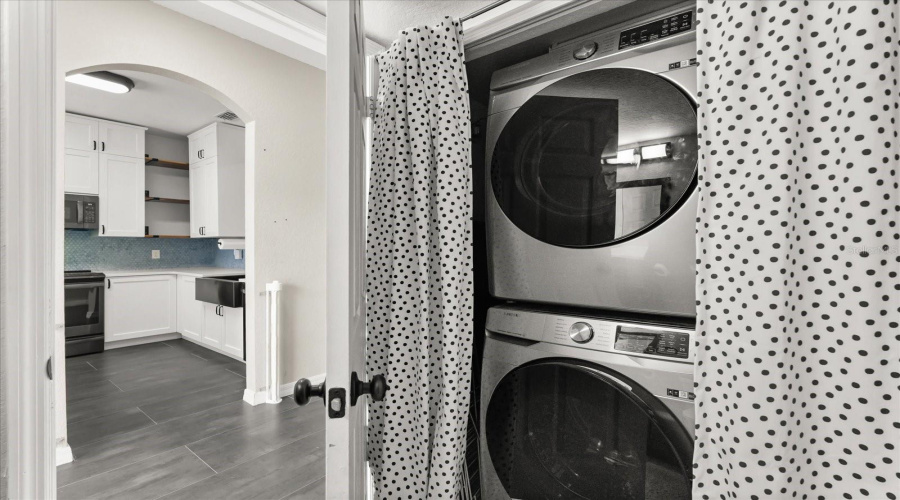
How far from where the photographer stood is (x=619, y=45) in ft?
3.30

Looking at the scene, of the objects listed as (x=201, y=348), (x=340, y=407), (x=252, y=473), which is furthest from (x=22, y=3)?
(x=201, y=348)

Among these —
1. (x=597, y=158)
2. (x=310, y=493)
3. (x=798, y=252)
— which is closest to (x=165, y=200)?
(x=310, y=493)

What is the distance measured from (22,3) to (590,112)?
52.1 inches

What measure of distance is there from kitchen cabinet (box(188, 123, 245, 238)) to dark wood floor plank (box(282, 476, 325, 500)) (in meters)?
3.30

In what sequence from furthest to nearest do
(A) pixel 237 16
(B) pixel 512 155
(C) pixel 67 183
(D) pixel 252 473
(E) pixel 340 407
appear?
(C) pixel 67 183 → (A) pixel 237 16 → (D) pixel 252 473 → (B) pixel 512 155 → (E) pixel 340 407

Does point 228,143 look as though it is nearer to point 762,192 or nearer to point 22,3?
point 22,3

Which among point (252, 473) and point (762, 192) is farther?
point (252, 473)

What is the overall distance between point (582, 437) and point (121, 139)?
5.55 metres

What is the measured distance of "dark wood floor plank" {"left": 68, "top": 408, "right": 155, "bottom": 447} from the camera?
2.33 meters

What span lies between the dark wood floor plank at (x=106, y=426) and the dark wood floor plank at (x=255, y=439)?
1.84 ft

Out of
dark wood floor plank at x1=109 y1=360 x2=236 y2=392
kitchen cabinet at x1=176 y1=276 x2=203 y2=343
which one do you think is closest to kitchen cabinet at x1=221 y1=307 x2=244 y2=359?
dark wood floor plank at x1=109 y1=360 x2=236 y2=392

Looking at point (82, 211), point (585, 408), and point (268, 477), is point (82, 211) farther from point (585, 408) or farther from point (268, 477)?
point (585, 408)

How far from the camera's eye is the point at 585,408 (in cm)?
103

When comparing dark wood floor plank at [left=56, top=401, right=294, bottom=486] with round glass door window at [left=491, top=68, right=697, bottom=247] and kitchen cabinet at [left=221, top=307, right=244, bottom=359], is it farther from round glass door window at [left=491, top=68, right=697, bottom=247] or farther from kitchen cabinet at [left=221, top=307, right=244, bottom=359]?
round glass door window at [left=491, top=68, right=697, bottom=247]
